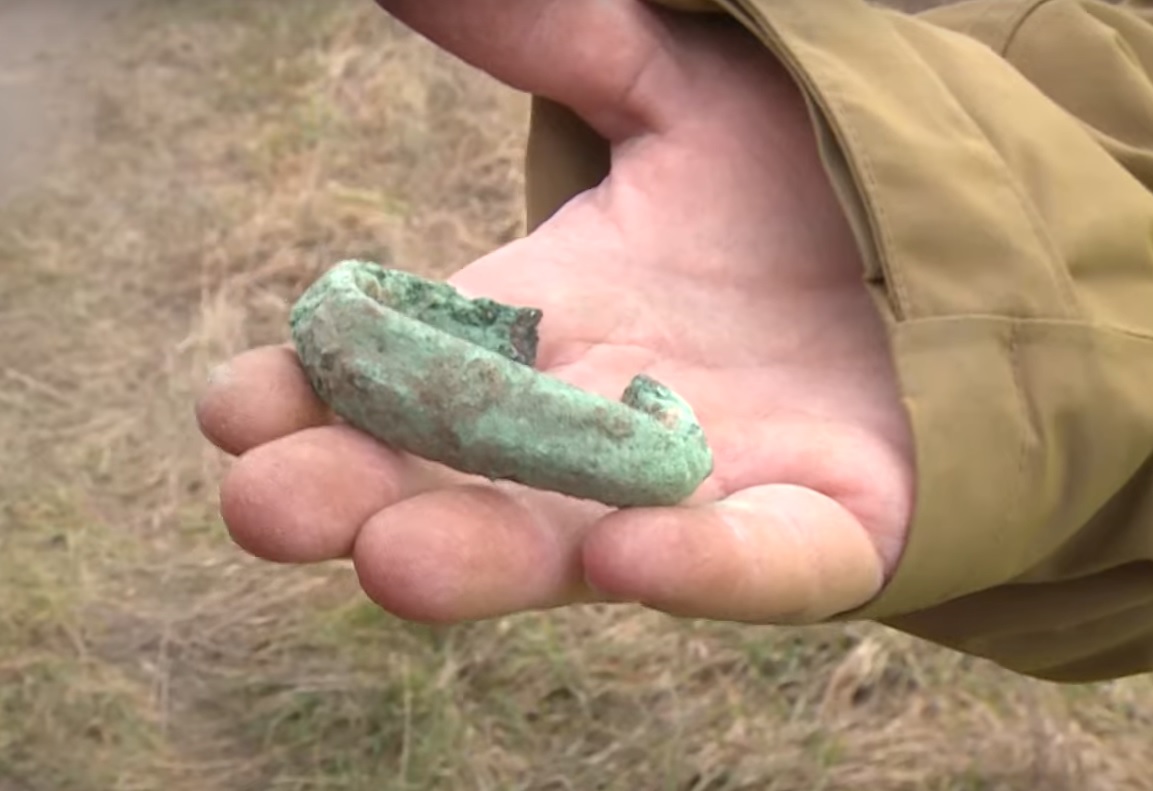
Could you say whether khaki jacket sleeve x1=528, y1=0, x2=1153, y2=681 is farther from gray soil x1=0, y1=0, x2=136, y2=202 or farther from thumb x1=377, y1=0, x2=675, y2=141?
gray soil x1=0, y1=0, x2=136, y2=202

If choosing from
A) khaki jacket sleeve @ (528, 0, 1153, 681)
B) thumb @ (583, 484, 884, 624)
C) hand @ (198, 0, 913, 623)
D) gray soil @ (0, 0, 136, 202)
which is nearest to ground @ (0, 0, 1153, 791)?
gray soil @ (0, 0, 136, 202)

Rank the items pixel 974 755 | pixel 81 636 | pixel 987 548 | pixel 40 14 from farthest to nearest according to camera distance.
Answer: pixel 40 14 < pixel 81 636 < pixel 974 755 < pixel 987 548

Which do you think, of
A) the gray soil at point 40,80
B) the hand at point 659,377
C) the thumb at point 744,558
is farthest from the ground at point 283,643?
the thumb at point 744,558

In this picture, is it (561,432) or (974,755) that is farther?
(974,755)

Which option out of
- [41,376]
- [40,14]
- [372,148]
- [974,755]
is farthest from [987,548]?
[40,14]

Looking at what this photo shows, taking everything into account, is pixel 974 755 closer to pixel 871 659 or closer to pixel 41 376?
pixel 871 659

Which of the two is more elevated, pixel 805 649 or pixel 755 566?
pixel 755 566
